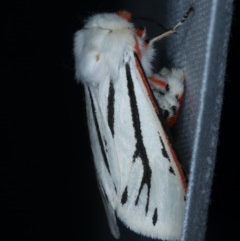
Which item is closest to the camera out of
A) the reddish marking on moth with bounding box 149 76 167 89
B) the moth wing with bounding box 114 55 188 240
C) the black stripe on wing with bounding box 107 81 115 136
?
the moth wing with bounding box 114 55 188 240

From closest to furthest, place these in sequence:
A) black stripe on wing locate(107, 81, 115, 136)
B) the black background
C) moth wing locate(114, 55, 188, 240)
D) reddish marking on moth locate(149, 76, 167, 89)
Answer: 1. moth wing locate(114, 55, 188, 240)
2. black stripe on wing locate(107, 81, 115, 136)
3. reddish marking on moth locate(149, 76, 167, 89)
4. the black background

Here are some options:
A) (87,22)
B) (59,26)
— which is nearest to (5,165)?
(59,26)

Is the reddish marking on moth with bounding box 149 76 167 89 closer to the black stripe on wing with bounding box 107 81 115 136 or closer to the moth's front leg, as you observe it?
the moth's front leg

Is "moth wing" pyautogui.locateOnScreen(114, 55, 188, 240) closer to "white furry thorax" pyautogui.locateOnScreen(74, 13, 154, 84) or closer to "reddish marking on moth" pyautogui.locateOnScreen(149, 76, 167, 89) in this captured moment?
"white furry thorax" pyautogui.locateOnScreen(74, 13, 154, 84)

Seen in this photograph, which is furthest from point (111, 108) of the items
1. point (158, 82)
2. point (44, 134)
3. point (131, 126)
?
point (44, 134)

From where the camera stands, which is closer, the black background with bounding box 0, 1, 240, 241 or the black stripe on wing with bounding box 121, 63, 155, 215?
the black stripe on wing with bounding box 121, 63, 155, 215

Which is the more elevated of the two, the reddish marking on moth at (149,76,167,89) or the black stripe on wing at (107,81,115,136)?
the reddish marking on moth at (149,76,167,89)

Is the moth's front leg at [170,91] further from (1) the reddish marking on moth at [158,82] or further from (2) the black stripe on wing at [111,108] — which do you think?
(2) the black stripe on wing at [111,108]

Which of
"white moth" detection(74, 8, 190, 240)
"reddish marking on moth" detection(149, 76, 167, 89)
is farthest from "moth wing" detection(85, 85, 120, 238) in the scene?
"reddish marking on moth" detection(149, 76, 167, 89)
